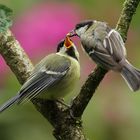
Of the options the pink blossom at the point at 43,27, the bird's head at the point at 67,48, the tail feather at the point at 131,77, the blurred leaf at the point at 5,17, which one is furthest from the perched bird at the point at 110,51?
the pink blossom at the point at 43,27

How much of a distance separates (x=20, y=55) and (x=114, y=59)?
0.34 metres

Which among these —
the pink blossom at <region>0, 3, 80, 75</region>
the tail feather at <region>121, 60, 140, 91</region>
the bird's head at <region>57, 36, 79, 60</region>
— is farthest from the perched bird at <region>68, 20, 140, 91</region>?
the pink blossom at <region>0, 3, 80, 75</region>

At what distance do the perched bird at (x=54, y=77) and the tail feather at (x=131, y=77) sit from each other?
297 mm

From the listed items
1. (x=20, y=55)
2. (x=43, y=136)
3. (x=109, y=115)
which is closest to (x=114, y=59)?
(x=20, y=55)

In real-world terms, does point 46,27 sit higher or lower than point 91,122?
higher

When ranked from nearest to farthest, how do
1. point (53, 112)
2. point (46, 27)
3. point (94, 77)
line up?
point (94, 77), point (53, 112), point (46, 27)

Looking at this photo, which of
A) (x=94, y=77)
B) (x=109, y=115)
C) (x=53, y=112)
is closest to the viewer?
(x=94, y=77)

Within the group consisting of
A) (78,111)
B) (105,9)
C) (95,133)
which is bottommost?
(95,133)

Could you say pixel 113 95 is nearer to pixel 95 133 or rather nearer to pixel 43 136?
pixel 95 133

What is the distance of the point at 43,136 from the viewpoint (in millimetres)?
3473

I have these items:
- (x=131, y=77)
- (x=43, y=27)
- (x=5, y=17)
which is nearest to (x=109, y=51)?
(x=131, y=77)

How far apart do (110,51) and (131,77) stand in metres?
0.12

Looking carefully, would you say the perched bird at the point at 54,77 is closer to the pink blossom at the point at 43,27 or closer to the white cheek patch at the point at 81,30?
the white cheek patch at the point at 81,30

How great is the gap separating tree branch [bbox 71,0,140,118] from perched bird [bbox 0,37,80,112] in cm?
25
